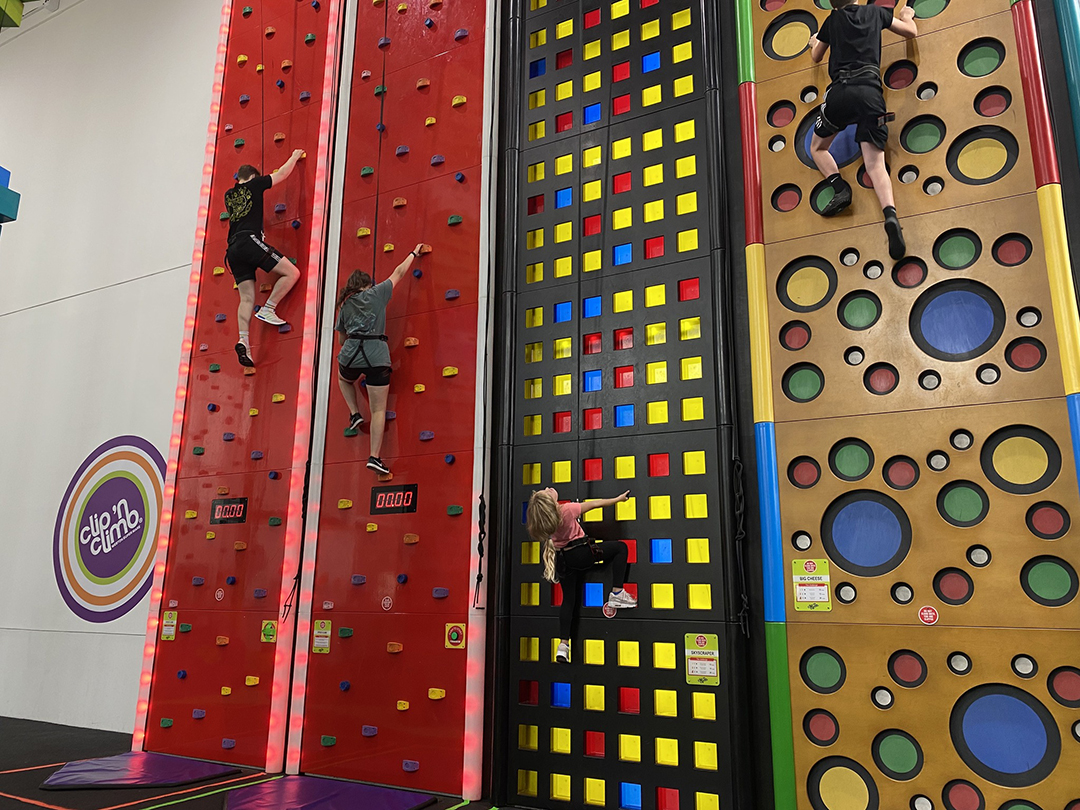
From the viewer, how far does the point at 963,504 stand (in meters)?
3.21

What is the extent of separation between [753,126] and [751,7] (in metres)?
0.71

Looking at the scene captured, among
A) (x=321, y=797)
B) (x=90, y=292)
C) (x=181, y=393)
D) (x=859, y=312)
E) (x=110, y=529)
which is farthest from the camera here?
(x=90, y=292)

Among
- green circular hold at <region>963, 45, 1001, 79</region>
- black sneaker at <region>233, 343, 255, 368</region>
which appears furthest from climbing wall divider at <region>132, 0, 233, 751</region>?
green circular hold at <region>963, 45, 1001, 79</region>

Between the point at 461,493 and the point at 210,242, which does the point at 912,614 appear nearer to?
the point at 461,493

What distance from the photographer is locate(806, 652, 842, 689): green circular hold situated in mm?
3291

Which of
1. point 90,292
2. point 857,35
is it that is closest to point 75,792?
point 90,292

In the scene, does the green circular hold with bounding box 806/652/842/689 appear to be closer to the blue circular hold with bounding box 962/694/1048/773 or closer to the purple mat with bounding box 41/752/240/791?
the blue circular hold with bounding box 962/694/1048/773

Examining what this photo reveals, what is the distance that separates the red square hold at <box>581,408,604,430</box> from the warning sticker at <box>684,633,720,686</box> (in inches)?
45.9

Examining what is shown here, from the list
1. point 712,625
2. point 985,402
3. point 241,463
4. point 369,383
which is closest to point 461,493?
point 369,383

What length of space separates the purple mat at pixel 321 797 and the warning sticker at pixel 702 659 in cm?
155

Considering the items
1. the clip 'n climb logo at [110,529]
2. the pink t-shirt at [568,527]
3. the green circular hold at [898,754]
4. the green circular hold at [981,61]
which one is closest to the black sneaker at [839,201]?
the green circular hold at [981,61]

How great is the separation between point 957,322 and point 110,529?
6343 millimetres

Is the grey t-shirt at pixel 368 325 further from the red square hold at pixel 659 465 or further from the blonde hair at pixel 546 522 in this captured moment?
the red square hold at pixel 659 465

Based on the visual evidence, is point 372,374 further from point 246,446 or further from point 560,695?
point 560,695
